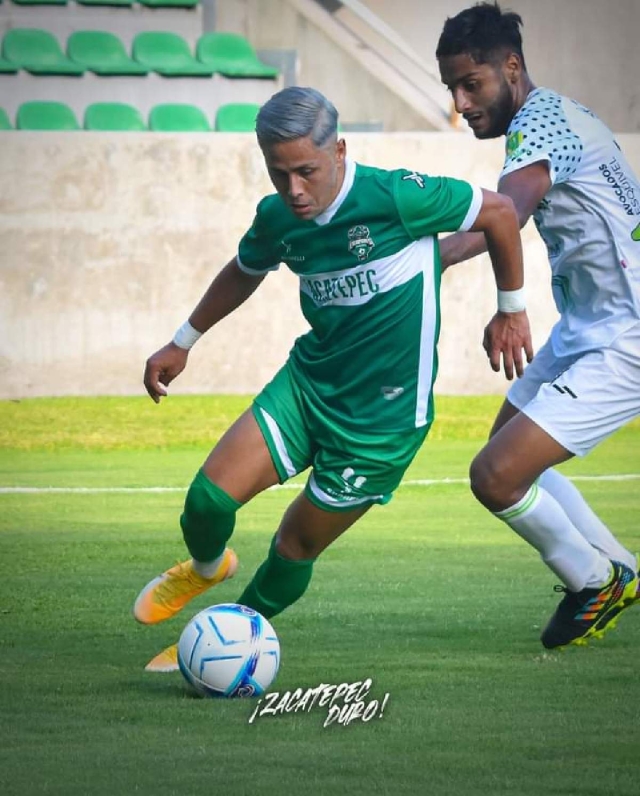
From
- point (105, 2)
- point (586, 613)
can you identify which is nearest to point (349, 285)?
point (586, 613)

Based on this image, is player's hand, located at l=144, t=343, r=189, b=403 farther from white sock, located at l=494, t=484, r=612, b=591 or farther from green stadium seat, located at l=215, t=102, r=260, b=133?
green stadium seat, located at l=215, t=102, r=260, b=133

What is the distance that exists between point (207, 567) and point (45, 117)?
14361 mm

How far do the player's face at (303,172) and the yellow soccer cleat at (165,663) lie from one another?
5.12ft

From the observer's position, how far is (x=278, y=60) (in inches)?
840

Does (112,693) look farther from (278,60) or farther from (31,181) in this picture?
(278,60)

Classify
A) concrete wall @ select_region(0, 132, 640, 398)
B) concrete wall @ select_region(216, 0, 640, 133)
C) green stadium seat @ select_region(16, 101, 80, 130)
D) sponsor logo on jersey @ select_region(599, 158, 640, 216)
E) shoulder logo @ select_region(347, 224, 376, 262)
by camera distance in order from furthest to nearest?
concrete wall @ select_region(216, 0, 640, 133), green stadium seat @ select_region(16, 101, 80, 130), concrete wall @ select_region(0, 132, 640, 398), sponsor logo on jersey @ select_region(599, 158, 640, 216), shoulder logo @ select_region(347, 224, 376, 262)

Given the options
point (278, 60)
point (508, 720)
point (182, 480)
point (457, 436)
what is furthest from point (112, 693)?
point (278, 60)

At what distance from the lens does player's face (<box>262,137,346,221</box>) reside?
15.5ft

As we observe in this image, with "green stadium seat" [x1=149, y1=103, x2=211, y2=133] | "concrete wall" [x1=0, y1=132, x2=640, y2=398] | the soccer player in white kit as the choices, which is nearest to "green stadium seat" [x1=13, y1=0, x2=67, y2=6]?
"green stadium seat" [x1=149, y1=103, x2=211, y2=133]

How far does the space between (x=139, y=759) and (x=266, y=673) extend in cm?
85

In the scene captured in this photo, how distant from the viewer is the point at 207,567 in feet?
17.5

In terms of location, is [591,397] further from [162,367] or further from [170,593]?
[170,593]

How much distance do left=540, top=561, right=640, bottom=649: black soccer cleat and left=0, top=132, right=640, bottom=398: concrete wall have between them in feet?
37.4

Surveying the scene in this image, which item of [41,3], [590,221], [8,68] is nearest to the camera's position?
[590,221]
